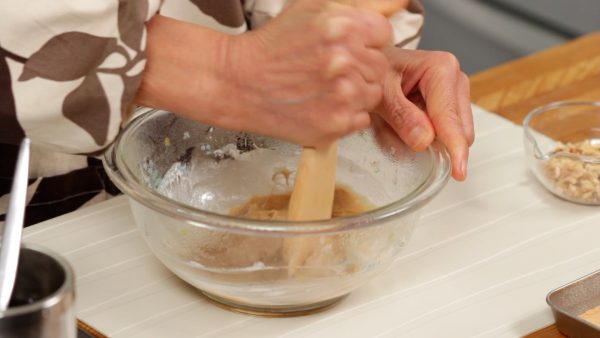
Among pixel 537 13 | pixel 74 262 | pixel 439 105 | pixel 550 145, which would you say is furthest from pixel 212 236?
pixel 537 13

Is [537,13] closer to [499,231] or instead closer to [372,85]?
[499,231]

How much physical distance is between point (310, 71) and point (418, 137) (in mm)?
152

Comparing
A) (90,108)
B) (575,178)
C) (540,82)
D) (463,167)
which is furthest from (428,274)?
(540,82)

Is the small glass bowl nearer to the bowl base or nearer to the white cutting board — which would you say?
the white cutting board

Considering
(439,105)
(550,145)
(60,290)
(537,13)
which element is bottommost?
(537,13)

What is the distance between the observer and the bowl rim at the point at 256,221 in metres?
0.69

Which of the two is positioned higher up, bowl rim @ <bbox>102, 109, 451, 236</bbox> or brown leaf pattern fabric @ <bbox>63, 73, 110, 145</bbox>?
brown leaf pattern fabric @ <bbox>63, 73, 110, 145</bbox>

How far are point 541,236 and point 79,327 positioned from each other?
0.43 metres

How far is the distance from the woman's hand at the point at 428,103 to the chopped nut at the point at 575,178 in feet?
0.36

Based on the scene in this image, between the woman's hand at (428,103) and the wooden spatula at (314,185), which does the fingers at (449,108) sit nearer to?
the woman's hand at (428,103)

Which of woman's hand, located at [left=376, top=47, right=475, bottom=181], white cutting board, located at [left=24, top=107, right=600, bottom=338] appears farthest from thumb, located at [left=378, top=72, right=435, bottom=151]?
white cutting board, located at [left=24, top=107, right=600, bottom=338]

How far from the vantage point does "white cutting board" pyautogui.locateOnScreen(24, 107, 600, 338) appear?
2.46ft

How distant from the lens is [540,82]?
1.19m

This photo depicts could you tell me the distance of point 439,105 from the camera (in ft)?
2.92
